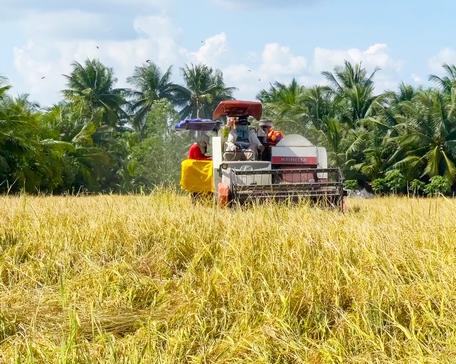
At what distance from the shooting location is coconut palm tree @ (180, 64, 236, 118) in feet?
142

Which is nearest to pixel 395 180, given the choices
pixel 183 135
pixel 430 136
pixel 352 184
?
pixel 352 184

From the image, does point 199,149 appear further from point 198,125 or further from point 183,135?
point 183,135

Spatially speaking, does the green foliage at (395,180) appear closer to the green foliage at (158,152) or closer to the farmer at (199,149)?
the green foliage at (158,152)

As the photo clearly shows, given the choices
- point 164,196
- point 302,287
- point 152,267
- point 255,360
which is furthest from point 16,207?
point 255,360

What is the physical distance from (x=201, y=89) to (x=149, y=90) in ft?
11.3

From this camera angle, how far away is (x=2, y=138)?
898 inches

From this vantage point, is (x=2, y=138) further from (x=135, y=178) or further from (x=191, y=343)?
(x=191, y=343)

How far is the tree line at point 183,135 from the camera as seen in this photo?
2620 centimetres

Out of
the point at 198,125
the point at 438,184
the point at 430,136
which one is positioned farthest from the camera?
the point at 430,136

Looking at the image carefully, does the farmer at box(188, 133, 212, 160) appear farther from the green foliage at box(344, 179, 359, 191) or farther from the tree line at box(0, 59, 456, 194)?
the green foliage at box(344, 179, 359, 191)

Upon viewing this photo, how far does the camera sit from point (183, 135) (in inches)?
1435

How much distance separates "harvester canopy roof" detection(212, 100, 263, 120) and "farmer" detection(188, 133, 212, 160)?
3.46 feet

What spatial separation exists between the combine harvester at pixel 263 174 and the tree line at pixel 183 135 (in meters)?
14.0

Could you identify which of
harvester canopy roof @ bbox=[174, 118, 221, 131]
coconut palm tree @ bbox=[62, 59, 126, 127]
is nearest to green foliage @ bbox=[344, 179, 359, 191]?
coconut palm tree @ bbox=[62, 59, 126, 127]
